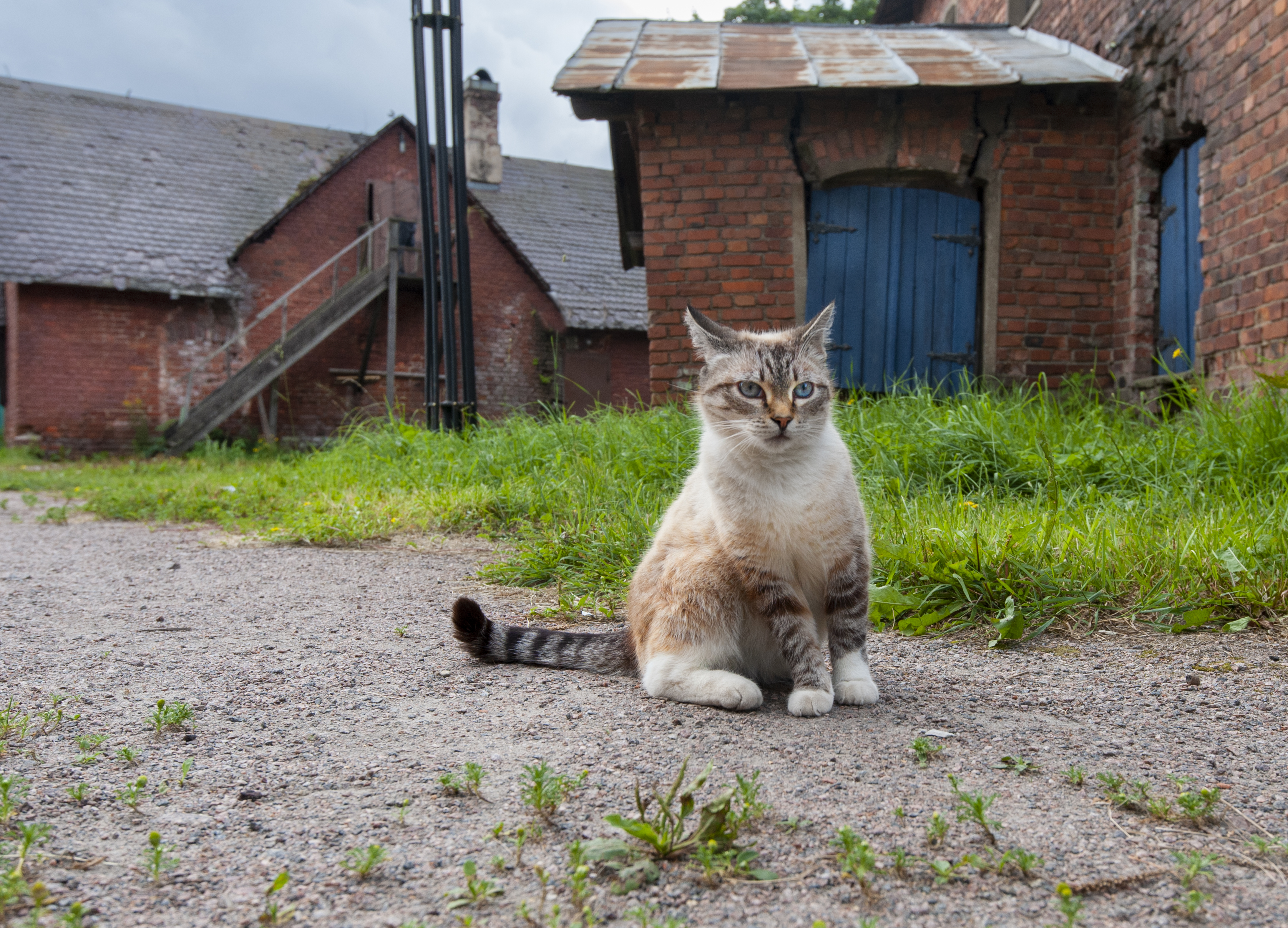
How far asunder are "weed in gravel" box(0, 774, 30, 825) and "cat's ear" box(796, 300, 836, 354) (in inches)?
88.1

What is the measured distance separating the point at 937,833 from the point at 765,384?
1.31m

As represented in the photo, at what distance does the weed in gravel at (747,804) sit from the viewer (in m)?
1.58

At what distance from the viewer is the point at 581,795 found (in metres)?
1.76

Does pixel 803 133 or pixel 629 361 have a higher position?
pixel 803 133

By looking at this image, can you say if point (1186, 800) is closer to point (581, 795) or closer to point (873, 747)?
point (873, 747)

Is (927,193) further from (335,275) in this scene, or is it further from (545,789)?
(335,275)

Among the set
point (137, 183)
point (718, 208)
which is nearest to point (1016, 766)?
point (718, 208)

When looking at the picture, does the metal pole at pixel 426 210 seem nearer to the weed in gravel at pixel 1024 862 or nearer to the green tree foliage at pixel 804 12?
the weed in gravel at pixel 1024 862

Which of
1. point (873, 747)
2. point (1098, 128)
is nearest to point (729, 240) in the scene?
point (1098, 128)

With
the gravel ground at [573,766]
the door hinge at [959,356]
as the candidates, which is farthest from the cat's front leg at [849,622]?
the door hinge at [959,356]

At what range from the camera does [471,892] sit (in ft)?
4.51

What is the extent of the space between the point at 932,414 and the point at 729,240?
3066 millimetres

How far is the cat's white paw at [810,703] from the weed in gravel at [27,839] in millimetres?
1661

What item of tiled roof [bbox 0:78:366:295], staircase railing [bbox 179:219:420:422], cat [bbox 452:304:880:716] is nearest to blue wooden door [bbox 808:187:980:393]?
cat [bbox 452:304:880:716]
